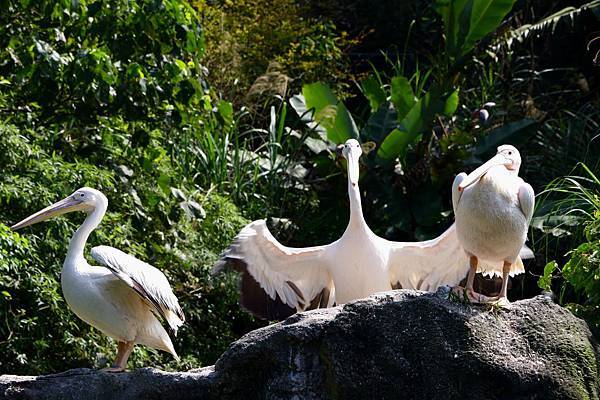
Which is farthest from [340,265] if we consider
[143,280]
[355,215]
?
[143,280]

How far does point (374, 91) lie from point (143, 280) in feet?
18.5

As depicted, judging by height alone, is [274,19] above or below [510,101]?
above

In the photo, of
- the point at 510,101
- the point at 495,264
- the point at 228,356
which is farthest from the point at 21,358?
the point at 510,101

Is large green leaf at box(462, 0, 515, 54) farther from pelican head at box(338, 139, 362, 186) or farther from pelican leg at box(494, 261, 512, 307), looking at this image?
pelican leg at box(494, 261, 512, 307)

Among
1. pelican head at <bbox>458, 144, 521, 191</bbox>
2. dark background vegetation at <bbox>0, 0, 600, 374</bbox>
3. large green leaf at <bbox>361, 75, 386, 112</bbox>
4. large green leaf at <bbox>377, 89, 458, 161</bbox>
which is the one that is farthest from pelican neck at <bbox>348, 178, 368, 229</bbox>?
large green leaf at <bbox>361, 75, 386, 112</bbox>

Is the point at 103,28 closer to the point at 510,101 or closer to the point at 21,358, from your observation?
the point at 21,358

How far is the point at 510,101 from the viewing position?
38.8 ft

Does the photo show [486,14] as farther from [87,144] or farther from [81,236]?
[81,236]

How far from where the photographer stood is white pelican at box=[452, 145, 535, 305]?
5.51 metres

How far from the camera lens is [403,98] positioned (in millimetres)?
10727

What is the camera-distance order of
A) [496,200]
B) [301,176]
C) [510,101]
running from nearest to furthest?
1. [496,200]
2. [301,176]
3. [510,101]

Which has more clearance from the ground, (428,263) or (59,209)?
(59,209)

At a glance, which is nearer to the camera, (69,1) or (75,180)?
(69,1)

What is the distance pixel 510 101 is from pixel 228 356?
718 centimetres
